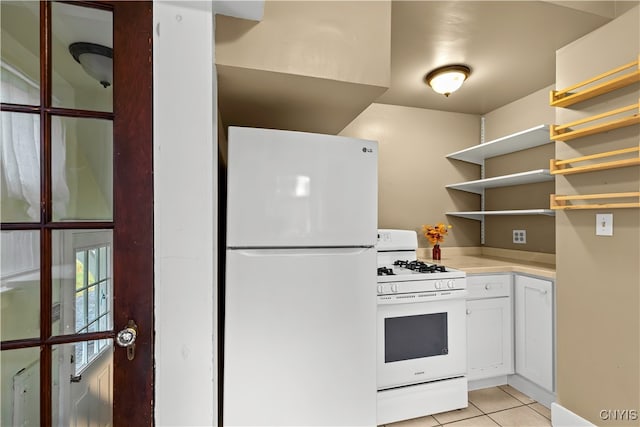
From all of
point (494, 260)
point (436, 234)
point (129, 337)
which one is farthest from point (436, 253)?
point (129, 337)

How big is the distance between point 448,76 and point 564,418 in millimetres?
2245

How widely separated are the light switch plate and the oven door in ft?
2.66

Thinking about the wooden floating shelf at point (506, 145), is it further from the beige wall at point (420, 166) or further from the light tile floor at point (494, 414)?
the light tile floor at point (494, 414)

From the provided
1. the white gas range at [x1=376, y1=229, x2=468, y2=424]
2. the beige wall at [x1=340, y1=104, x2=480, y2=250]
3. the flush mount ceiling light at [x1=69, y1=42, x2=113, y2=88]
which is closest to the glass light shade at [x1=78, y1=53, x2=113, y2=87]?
the flush mount ceiling light at [x1=69, y1=42, x2=113, y2=88]

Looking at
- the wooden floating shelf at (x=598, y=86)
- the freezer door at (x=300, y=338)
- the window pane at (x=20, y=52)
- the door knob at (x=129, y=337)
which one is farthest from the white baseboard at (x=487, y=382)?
the window pane at (x=20, y=52)

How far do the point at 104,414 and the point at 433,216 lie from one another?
2798mm

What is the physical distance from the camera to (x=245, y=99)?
162 centimetres

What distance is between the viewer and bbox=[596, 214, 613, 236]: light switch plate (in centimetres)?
160

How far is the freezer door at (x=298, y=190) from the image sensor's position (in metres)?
1.37

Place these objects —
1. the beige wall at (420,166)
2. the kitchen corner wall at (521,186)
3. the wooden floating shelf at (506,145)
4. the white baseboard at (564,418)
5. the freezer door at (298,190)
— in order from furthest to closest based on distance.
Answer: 1. the beige wall at (420,166)
2. the kitchen corner wall at (521,186)
3. the wooden floating shelf at (506,145)
4. the white baseboard at (564,418)
5. the freezer door at (298,190)

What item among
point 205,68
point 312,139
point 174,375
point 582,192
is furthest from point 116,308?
point 582,192

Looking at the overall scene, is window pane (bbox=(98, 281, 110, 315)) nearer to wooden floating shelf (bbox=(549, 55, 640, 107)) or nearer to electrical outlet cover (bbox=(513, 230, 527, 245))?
wooden floating shelf (bbox=(549, 55, 640, 107))

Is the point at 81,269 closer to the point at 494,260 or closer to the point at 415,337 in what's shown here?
the point at 415,337

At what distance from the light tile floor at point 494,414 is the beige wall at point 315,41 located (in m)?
1.97
